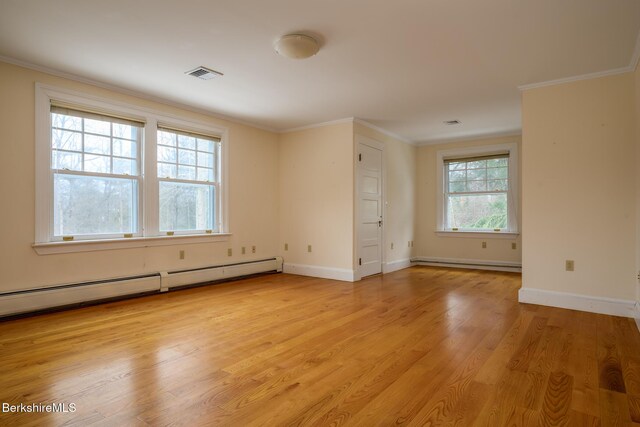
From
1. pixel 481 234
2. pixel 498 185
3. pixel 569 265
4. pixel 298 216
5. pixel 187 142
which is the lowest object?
pixel 569 265

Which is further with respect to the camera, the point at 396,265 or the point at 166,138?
the point at 396,265

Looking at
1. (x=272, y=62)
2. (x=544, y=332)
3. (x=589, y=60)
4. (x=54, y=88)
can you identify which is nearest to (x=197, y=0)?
(x=272, y=62)

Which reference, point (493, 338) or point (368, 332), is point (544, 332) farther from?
point (368, 332)

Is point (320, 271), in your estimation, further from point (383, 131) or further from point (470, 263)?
point (470, 263)

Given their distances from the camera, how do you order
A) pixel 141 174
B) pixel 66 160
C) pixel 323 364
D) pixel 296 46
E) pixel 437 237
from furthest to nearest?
pixel 437 237
pixel 141 174
pixel 66 160
pixel 296 46
pixel 323 364

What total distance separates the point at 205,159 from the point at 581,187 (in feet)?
15.2

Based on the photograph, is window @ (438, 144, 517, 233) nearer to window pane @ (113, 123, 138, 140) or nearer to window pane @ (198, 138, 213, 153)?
window pane @ (198, 138, 213, 153)

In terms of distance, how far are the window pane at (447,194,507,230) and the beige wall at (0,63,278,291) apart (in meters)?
4.04

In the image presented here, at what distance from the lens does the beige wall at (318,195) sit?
5.35 metres

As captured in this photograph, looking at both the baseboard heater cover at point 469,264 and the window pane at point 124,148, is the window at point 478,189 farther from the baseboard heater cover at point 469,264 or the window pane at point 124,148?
the window pane at point 124,148

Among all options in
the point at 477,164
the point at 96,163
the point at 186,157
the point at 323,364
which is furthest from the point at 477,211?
the point at 96,163

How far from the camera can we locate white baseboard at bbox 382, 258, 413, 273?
6055 millimetres

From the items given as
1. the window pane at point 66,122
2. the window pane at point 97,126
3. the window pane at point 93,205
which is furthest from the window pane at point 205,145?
the window pane at point 66,122

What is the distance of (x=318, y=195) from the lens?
5668 mm
